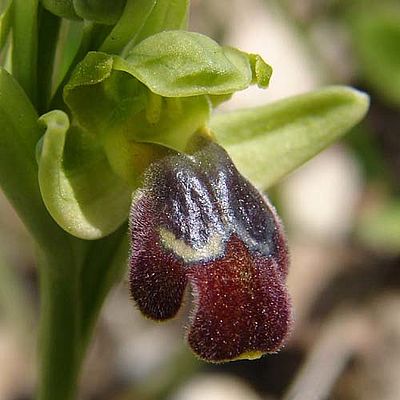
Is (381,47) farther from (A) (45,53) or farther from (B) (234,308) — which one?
(B) (234,308)

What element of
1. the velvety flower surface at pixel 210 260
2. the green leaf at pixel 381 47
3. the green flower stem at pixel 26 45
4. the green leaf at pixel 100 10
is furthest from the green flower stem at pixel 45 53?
the green leaf at pixel 381 47

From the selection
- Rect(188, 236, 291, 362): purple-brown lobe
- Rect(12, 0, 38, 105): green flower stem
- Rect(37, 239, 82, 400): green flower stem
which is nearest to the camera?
Rect(188, 236, 291, 362): purple-brown lobe

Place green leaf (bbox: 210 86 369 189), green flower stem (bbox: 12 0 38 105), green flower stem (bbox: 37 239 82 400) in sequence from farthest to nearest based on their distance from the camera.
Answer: green leaf (bbox: 210 86 369 189) < green flower stem (bbox: 37 239 82 400) < green flower stem (bbox: 12 0 38 105)

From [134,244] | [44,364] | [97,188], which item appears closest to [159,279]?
[134,244]

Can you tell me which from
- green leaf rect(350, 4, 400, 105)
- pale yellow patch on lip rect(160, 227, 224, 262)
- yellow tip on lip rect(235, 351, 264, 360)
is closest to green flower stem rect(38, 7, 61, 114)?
pale yellow patch on lip rect(160, 227, 224, 262)

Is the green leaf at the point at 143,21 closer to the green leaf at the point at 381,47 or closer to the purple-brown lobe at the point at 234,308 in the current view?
the purple-brown lobe at the point at 234,308

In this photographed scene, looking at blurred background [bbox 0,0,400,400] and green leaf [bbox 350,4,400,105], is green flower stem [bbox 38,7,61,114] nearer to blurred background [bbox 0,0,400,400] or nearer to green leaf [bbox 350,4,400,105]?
blurred background [bbox 0,0,400,400]

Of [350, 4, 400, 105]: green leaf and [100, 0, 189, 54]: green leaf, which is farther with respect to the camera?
[350, 4, 400, 105]: green leaf
